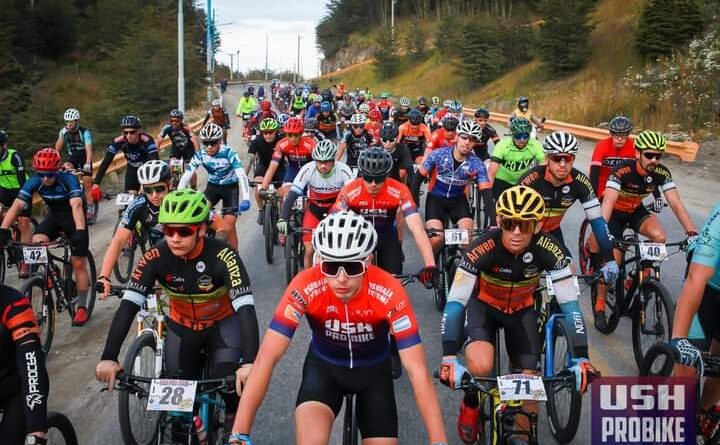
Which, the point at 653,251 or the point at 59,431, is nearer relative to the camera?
the point at 59,431

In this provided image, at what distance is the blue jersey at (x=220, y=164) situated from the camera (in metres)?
9.84

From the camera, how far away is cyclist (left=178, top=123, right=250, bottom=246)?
30.6 feet

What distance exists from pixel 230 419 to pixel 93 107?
41435mm

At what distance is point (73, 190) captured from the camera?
7887 millimetres

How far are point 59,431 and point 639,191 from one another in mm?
6525

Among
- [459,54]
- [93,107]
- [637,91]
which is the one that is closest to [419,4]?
[459,54]

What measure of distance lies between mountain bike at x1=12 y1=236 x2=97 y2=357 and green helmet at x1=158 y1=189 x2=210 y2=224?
116 inches

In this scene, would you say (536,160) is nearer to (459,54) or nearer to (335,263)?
(335,263)

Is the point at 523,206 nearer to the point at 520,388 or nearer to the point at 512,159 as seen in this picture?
the point at 520,388

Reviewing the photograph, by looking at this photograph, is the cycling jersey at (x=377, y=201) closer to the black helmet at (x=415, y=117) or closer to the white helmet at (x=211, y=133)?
the white helmet at (x=211, y=133)

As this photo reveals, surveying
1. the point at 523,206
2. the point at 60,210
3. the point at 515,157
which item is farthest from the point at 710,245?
the point at 60,210

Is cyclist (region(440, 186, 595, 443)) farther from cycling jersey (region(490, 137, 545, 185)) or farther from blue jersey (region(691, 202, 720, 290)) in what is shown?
cycling jersey (region(490, 137, 545, 185))

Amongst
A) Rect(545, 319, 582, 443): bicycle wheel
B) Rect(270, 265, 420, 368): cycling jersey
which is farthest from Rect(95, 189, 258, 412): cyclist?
Rect(545, 319, 582, 443): bicycle wheel

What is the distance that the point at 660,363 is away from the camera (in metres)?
4.50
